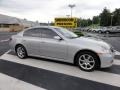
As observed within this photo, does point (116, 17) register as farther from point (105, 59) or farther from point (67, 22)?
point (105, 59)

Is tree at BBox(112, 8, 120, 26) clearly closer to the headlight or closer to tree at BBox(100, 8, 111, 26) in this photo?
tree at BBox(100, 8, 111, 26)

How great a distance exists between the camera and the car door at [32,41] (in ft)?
22.8

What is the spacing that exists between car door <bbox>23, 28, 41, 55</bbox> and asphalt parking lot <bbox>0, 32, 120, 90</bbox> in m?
0.53

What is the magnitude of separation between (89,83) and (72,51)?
1535 millimetres

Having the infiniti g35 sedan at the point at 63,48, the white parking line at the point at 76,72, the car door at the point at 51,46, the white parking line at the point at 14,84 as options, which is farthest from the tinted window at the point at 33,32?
the white parking line at the point at 14,84

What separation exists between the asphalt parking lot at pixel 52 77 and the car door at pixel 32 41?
0.53 m

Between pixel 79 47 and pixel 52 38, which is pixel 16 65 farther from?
pixel 79 47

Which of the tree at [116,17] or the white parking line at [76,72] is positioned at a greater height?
the tree at [116,17]

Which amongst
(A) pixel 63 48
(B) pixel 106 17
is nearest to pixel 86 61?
(A) pixel 63 48

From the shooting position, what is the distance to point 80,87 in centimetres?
448

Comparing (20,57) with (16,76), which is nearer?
(16,76)

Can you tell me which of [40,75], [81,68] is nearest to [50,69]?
[40,75]

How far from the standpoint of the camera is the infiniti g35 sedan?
566 centimetres

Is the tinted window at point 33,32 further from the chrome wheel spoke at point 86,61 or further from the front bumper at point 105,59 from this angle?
the front bumper at point 105,59
